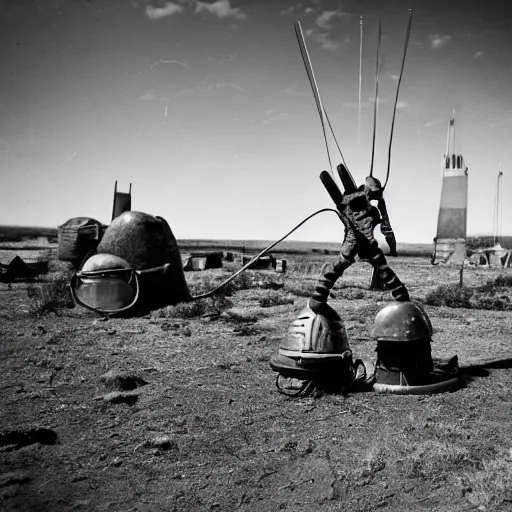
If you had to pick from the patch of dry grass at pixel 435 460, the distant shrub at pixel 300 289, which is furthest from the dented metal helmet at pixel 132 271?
the distant shrub at pixel 300 289

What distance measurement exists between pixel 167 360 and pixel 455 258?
20.0 meters

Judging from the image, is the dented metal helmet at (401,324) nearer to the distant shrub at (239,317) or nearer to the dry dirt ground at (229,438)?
the dry dirt ground at (229,438)

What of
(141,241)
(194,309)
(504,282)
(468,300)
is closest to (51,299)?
(194,309)

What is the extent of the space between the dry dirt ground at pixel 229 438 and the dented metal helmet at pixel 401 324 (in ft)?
1.88

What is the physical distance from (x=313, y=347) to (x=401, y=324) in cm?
87

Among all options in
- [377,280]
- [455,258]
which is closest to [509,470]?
[377,280]

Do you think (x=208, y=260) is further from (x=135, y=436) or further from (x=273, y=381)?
(x=135, y=436)

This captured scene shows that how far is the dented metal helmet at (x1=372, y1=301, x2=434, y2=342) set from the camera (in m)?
4.46

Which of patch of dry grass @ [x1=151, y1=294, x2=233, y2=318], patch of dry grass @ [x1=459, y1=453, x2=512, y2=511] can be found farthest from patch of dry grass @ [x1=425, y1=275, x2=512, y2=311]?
patch of dry grass @ [x1=459, y1=453, x2=512, y2=511]

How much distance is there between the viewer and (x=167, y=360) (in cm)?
596

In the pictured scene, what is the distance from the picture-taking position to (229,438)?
3.64 m

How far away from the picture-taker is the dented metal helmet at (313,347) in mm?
4301

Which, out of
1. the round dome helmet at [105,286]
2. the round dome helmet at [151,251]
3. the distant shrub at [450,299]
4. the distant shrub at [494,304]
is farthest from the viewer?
the distant shrub at [450,299]

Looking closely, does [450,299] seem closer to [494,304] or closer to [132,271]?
[494,304]
